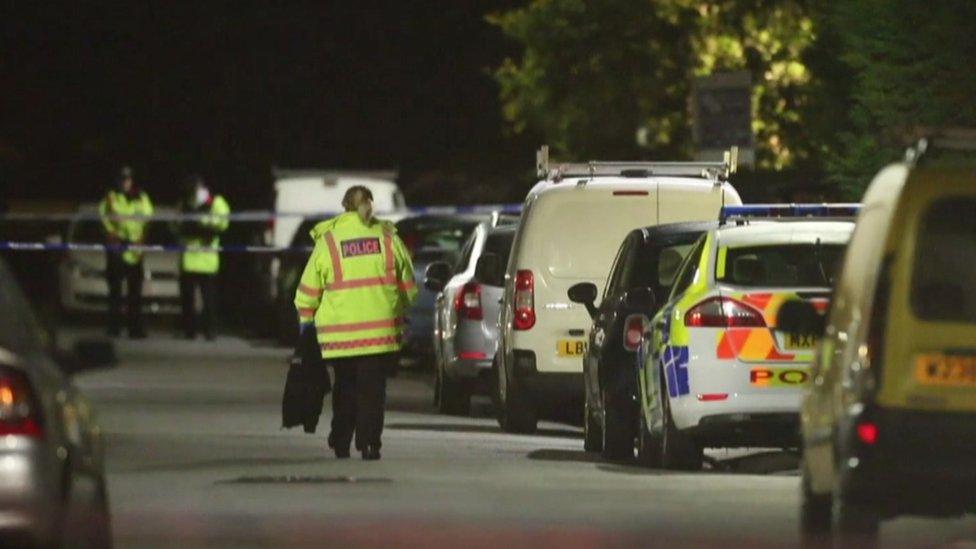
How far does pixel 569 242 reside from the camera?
19.6 m

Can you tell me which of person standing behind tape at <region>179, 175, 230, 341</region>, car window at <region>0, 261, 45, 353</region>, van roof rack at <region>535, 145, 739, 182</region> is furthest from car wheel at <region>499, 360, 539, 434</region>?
person standing behind tape at <region>179, 175, 230, 341</region>

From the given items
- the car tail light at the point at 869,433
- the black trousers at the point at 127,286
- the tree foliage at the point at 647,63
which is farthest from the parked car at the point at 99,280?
the car tail light at the point at 869,433

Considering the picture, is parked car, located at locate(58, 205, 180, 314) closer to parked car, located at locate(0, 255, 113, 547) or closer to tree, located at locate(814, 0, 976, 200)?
tree, located at locate(814, 0, 976, 200)

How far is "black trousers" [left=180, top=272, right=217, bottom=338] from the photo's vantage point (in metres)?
33.6

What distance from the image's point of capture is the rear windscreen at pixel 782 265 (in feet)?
51.6

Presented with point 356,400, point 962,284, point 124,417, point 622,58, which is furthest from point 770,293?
point 622,58

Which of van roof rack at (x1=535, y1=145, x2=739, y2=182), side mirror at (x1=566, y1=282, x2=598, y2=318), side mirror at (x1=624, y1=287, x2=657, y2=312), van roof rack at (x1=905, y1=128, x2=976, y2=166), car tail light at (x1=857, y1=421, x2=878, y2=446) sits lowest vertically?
side mirror at (x1=566, y1=282, x2=598, y2=318)

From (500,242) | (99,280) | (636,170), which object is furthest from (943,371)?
(99,280)

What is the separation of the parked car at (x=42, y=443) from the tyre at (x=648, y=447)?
6438 mm

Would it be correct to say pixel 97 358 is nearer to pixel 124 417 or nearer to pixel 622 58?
pixel 124 417

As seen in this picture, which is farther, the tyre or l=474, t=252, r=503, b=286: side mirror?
l=474, t=252, r=503, b=286: side mirror

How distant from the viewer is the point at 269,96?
207ft

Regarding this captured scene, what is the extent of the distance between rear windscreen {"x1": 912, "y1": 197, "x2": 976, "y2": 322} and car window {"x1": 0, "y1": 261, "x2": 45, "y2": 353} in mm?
3038

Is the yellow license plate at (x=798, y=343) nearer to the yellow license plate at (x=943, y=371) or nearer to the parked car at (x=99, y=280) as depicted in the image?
the yellow license plate at (x=943, y=371)
